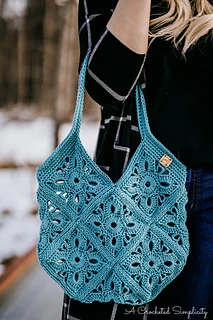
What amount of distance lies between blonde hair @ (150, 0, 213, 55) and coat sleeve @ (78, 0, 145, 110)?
94 millimetres

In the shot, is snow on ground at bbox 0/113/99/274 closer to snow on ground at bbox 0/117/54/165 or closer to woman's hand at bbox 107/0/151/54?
snow on ground at bbox 0/117/54/165

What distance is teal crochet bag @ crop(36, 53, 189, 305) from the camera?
932 millimetres

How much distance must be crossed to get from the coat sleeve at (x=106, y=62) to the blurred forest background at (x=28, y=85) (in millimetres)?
2186

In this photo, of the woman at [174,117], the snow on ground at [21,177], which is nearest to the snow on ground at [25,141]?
the snow on ground at [21,177]

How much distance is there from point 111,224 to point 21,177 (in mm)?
3849

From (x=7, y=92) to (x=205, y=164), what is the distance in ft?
12.4

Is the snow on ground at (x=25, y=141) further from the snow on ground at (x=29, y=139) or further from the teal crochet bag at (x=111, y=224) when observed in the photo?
the teal crochet bag at (x=111, y=224)

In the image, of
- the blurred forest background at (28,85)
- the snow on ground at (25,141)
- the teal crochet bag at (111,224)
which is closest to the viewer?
the teal crochet bag at (111,224)

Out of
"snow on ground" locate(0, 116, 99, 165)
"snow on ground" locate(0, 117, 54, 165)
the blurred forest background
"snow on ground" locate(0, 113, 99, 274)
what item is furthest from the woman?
"snow on ground" locate(0, 117, 54, 165)

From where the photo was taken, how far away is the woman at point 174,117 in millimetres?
999

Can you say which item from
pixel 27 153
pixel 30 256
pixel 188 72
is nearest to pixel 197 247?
pixel 188 72

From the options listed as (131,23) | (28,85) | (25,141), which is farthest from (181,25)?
(25,141)

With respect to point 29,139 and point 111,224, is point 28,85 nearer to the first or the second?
point 29,139

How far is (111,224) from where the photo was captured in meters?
0.93
